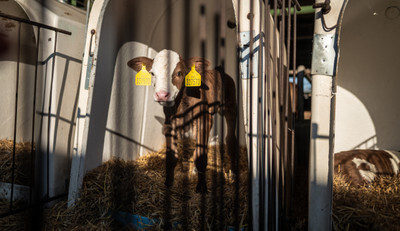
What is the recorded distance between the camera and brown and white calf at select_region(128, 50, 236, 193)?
3113 millimetres

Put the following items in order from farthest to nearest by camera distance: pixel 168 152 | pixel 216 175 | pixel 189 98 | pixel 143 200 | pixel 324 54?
1. pixel 189 98
2. pixel 168 152
3. pixel 216 175
4. pixel 143 200
5. pixel 324 54

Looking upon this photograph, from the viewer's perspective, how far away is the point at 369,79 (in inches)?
160

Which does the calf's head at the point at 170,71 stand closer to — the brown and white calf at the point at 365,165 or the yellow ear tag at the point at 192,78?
the yellow ear tag at the point at 192,78

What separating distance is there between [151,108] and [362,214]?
9.11ft

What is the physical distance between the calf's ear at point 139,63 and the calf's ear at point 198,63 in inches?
18.1

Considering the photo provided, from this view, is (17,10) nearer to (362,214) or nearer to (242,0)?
(242,0)

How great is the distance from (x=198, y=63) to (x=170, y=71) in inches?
12.6

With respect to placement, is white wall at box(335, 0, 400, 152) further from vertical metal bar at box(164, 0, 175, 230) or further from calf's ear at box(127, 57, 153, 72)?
calf's ear at box(127, 57, 153, 72)

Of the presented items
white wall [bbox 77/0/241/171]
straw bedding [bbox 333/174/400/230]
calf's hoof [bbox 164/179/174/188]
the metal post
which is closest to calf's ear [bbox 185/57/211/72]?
white wall [bbox 77/0/241/171]

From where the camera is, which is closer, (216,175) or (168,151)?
(216,175)

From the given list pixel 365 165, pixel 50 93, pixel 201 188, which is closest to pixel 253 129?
pixel 201 188

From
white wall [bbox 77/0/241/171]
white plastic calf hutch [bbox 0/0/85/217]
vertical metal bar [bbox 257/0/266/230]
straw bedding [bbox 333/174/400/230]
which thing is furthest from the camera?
white plastic calf hutch [bbox 0/0/85/217]

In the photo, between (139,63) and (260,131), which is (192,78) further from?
(260,131)

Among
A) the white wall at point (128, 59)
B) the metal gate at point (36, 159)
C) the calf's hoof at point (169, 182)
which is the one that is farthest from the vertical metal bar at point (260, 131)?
the metal gate at point (36, 159)
